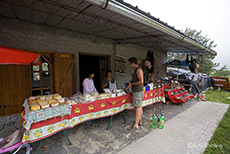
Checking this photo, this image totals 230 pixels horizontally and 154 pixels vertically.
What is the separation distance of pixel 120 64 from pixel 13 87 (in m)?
4.82

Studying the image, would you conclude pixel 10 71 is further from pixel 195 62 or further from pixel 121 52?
pixel 195 62

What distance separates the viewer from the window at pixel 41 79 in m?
3.89

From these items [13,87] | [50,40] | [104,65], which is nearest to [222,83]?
[104,65]

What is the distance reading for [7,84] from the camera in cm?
332

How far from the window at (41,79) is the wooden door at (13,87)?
188mm

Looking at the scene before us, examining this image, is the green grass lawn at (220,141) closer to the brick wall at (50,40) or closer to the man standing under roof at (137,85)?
the man standing under roof at (137,85)

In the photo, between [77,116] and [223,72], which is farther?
[223,72]

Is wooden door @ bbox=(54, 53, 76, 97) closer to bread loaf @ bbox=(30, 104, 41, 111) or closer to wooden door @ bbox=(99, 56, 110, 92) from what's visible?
wooden door @ bbox=(99, 56, 110, 92)

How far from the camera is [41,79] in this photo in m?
4.05

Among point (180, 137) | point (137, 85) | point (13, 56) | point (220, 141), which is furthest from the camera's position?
point (137, 85)

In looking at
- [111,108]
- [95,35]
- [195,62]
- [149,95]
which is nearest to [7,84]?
[111,108]

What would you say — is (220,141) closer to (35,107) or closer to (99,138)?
(99,138)

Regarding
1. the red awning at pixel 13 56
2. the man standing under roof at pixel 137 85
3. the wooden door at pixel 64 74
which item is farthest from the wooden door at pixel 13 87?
the man standing under roof at pixel 137 85

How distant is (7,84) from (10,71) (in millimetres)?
399
